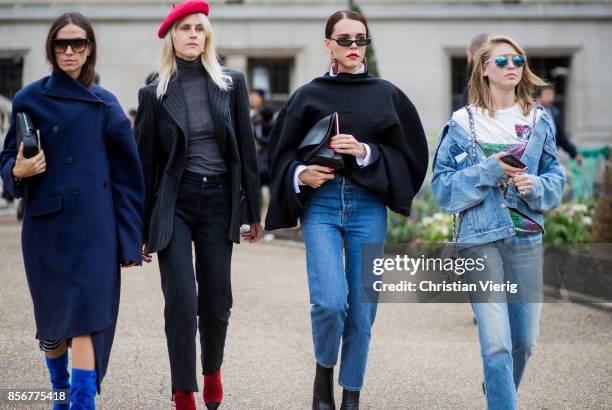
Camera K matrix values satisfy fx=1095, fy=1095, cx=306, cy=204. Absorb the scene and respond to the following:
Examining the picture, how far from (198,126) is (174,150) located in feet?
0.67

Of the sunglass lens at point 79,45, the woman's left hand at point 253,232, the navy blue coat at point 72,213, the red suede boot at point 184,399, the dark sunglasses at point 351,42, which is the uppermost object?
the sunglass lens at point 79,45

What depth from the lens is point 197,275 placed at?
18.8 feet

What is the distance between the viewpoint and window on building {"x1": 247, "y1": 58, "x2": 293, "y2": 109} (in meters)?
22.7

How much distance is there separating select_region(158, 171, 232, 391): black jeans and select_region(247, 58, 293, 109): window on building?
1701 centimetres

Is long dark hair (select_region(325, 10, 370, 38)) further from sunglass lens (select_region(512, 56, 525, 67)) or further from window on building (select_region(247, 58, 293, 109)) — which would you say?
window on building (select_region(247, 58, 293, 109))

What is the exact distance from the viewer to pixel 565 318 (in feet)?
29.9

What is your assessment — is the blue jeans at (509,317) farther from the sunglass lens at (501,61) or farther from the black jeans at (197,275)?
the black jeans at (197,275)

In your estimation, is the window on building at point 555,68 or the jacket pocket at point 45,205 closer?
the jacket pocket at point 45,205

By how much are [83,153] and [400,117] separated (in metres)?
1.68

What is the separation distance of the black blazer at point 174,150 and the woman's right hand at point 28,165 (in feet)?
2.35

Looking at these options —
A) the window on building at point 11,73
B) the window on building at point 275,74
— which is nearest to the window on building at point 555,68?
the window on building at point 275,74

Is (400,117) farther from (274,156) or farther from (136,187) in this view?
(136,187)

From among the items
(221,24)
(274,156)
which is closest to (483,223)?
(274,156)

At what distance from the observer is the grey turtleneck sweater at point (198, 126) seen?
5.64 meters
